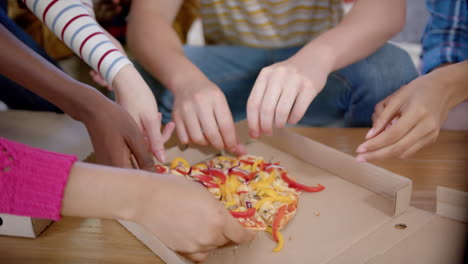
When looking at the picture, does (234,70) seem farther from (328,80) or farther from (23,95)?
(23,95)

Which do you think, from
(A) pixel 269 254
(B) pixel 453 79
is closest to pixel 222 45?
(B) pixel 453 79

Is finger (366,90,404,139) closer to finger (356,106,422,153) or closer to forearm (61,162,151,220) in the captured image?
finger (356,106,422,153)

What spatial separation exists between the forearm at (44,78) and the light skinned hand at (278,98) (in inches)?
9.7

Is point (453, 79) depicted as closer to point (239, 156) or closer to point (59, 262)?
point (239, 156)

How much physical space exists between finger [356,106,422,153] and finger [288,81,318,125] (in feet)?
0.36

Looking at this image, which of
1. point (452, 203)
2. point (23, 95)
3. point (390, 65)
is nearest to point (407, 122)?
point (452, 203)

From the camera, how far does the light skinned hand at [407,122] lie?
2.09 feet

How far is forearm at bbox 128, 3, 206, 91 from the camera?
816 millimetres

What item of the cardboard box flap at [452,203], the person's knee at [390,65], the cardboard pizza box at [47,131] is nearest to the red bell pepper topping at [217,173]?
the cardboard pizza box at [47,131]

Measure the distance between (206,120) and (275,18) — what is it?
0.46m

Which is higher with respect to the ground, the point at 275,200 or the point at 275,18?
the point at 275,18

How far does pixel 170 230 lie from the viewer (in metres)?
0.44

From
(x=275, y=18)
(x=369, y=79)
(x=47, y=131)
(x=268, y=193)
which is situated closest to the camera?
(x=268, y=193)

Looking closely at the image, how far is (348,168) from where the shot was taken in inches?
26.2
